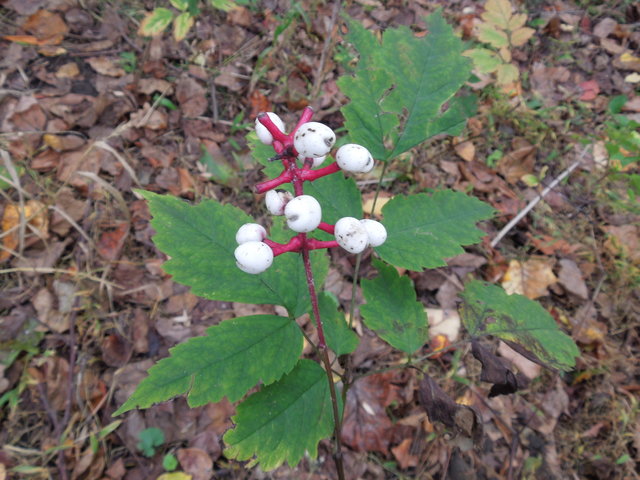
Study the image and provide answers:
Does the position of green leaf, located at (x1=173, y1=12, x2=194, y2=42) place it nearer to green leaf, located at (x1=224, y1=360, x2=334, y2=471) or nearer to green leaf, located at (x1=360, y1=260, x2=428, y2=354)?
green leaf, located at (x1=360, y1=260, x2=428, y2=354)

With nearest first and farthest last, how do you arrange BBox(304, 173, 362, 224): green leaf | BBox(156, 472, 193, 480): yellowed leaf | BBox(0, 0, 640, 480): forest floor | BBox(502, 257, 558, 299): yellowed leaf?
BBox(304, 173, 362, 224): green leaf → BBox(156, 472, 193, 480): yellowed leaf → BBox(0, 0, 640, 480): forest floor → BBox(502, 257, 558, 299): yellowed leaf

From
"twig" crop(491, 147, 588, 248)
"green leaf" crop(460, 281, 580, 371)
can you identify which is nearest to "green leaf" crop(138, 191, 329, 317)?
"green leaf" crop(460, 281, 580, 371)

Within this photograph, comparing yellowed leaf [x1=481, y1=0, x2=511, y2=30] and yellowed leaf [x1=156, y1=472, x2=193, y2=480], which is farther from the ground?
yellowed leaf [x1=481, y1=0, x2=511, y2=30]

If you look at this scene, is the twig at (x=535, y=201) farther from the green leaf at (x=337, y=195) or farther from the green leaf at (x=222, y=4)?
the green leaf at (x=222, y=4)

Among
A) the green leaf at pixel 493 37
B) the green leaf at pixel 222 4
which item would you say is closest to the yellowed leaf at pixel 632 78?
the green leaf at pixel 493 37

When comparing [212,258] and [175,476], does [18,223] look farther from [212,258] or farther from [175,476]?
[212,258]

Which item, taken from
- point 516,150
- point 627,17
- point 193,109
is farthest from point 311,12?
point 627,17
